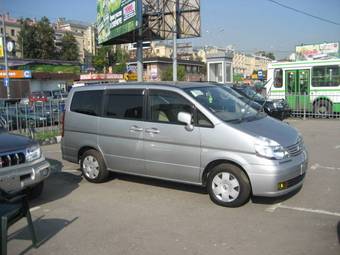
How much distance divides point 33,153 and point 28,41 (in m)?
89.1

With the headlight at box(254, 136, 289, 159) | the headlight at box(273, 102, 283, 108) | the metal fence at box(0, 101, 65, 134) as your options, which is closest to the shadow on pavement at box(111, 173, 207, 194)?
the headlight at box(254, 136, 289, 159)

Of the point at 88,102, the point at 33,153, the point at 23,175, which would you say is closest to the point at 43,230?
the point at 23,175

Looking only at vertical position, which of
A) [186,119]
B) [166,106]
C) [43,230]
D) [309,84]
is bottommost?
[43,230]

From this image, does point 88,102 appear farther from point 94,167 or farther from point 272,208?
point 272,208

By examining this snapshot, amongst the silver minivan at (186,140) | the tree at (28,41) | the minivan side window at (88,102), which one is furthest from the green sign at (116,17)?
the tree at (28,41)

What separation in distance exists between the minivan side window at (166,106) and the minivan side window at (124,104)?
0.81ft

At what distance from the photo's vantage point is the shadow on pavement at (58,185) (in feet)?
23.2

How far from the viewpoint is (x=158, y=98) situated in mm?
7043

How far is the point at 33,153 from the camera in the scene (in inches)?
251

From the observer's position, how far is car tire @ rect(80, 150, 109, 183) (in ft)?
25.5

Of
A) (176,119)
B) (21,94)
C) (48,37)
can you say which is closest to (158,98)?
(176,119)

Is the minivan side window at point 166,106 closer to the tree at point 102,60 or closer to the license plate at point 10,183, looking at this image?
the license plate at point 10,183

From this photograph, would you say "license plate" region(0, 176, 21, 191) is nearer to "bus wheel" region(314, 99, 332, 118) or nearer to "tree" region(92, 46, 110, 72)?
"bus wheel" region(314, 99, 332, 118)

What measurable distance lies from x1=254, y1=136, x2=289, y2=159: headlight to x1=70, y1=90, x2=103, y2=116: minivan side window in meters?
3.21
